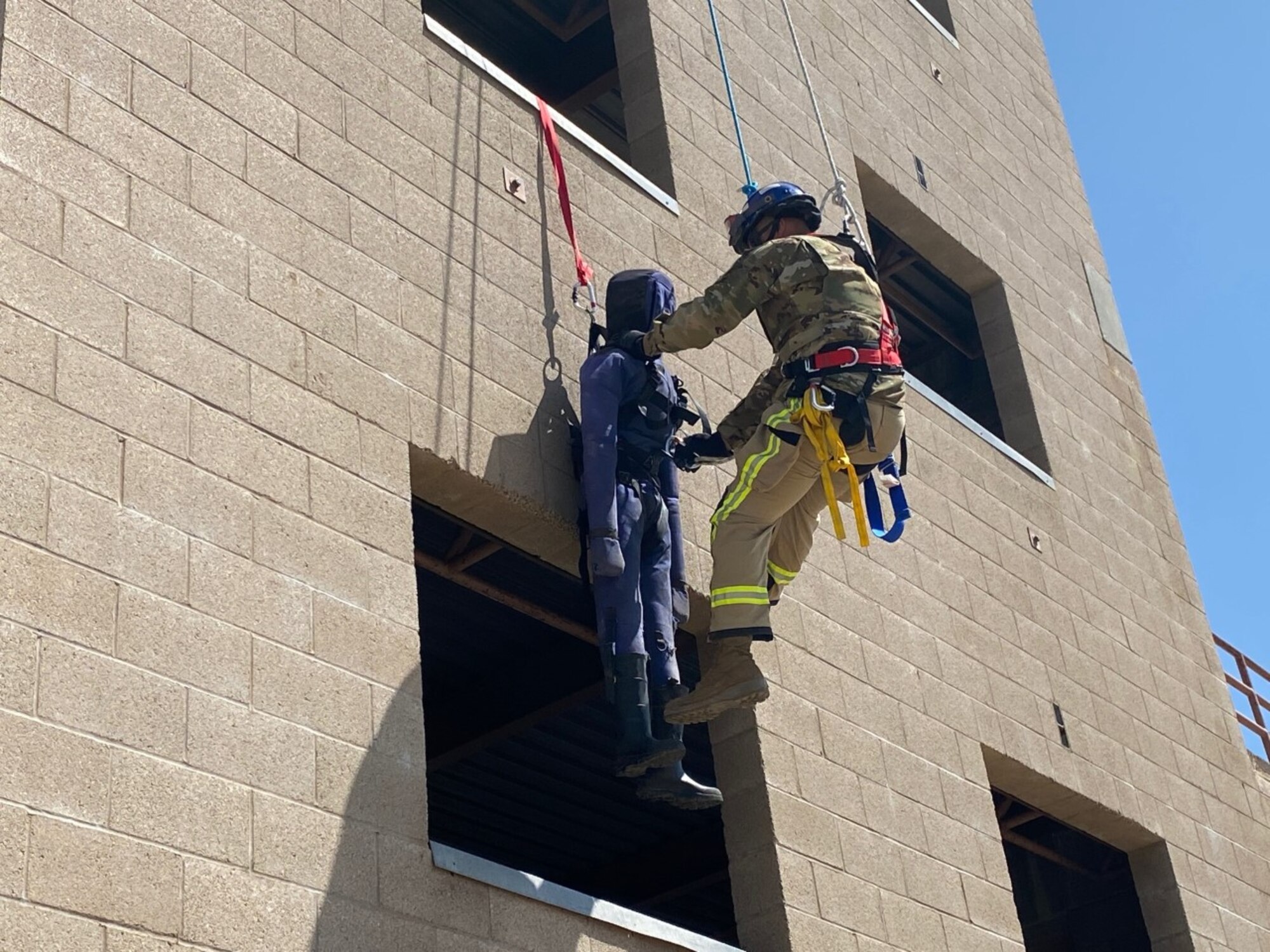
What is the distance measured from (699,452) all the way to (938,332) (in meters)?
6.43

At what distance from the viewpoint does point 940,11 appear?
49.0 feet

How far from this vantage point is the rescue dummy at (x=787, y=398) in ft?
26.0

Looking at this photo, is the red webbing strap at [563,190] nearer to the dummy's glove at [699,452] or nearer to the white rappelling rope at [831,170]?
the dummy's glove at [699,452]

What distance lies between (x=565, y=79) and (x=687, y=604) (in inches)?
222

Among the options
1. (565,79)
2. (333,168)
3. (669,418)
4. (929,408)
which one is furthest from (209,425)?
(565,79)

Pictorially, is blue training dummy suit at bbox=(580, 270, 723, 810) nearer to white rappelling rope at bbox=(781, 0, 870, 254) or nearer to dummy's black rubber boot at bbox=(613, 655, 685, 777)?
dummy's black rubber boot at bbox=(613, 655, 685, 777)

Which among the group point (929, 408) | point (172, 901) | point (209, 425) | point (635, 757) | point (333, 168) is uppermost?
point (929, 408)

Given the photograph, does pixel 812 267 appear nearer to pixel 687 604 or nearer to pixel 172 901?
pixel 687 604

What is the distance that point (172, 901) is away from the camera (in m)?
5.75

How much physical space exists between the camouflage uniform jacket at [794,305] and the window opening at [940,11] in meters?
7.03

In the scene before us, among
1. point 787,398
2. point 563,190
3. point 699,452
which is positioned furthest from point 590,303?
point 787,398

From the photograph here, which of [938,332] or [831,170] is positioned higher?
[938,332]

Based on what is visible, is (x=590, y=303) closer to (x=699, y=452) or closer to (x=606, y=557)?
(x=699, y=452)

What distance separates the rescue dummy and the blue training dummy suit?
18 centimetres
